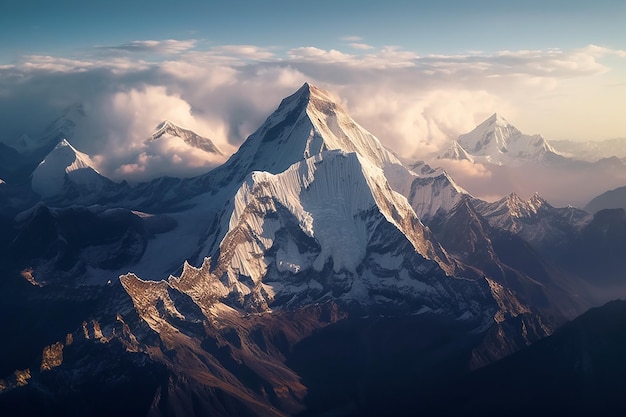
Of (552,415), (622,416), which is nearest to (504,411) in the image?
(552,415)

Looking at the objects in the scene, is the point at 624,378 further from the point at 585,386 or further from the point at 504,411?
the point at 504,411

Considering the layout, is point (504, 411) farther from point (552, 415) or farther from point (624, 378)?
point (624, 378)

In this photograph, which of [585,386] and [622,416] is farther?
[585,386]

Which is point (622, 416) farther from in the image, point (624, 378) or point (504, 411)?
point (504, 411)

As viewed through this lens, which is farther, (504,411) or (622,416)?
(504,411)

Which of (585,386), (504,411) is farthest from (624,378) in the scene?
(504,411)
